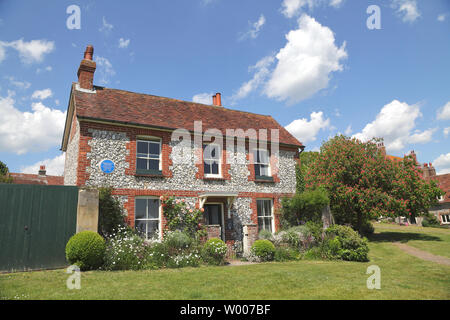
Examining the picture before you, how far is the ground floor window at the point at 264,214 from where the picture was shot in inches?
596

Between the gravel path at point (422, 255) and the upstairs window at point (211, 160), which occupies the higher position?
the upstairs window at point (211, 160)

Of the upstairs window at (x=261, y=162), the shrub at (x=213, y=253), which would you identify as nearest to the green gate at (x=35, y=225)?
the shrub at (x=213, y=253)

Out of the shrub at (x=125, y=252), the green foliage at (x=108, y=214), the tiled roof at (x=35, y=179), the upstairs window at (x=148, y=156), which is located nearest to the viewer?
the shrub at (x=125, y=252)

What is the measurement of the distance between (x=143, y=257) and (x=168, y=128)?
19.9 feet

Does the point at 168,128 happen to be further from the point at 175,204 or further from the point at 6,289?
the point at 6,289

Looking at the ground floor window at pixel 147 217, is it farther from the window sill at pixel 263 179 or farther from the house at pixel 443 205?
the house at pixel 443 205

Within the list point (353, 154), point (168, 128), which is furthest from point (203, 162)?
point (353, 154)

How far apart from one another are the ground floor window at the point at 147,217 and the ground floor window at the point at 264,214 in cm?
558

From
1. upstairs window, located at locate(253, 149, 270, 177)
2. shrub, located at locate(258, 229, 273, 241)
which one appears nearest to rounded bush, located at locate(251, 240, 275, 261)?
shrub, located at locate(258, 229, 273, 241)

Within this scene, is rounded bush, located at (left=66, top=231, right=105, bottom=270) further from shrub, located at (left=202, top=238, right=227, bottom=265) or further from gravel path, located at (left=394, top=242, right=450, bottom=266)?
gravel path, located at (left=394, top=242, right=450, bottom=266)

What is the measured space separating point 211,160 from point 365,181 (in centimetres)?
964

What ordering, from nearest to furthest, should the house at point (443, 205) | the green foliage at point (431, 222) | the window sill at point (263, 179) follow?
the window sill at point (263, 179) < the green foliage at point (431, 222) < the house at point (443, 205)

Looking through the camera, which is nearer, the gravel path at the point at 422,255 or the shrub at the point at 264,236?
the gravel path at the point at 422,255

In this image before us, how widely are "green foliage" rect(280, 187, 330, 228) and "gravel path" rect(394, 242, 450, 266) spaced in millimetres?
4709
